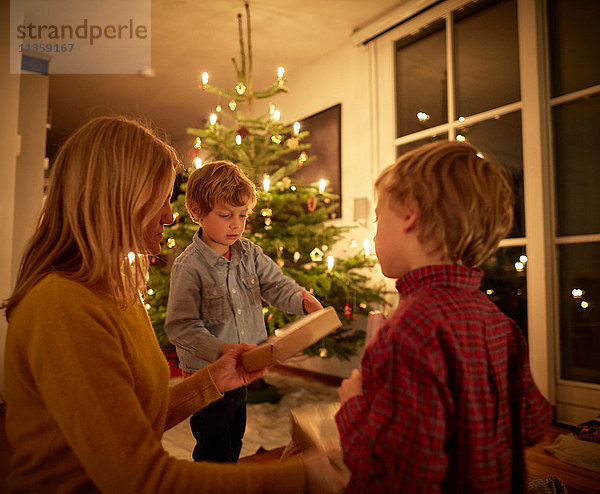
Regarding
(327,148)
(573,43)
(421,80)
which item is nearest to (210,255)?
(573,43)

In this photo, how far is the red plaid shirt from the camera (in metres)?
0.66

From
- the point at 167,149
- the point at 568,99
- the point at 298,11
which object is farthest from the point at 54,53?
the point at 568,99

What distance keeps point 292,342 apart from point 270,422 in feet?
6.14

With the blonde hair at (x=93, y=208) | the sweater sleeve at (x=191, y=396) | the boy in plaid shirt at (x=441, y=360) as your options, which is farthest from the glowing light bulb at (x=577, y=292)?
the blonde hair at (x=93, y=208)

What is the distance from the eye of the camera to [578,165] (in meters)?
2.52

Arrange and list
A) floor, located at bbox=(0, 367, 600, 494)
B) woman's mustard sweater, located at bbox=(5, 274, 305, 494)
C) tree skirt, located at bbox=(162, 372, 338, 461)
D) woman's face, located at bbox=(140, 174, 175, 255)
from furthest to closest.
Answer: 1. tree skirt, located at bbox=(162, 372, 338, 461)
2. floor, located at bbox=(0, 367, 600, 494)
3. woman's face, located at bbox=(140, 174, 175, 255)
4. woman's mustard sweater, located at bbox=(5, 274, 305, 494)

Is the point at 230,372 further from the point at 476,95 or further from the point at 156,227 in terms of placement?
the point at 476,95

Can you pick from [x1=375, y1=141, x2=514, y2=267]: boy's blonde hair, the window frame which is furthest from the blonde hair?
the window frame

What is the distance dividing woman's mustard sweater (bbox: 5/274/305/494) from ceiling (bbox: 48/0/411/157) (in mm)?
2501

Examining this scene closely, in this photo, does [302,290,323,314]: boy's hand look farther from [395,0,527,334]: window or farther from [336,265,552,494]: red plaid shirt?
[395,0,527,334]: window

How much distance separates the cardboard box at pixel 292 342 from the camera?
3.24ft

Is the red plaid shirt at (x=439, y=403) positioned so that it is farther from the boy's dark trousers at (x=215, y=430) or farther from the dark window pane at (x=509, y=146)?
the dark window pane at (x=509, y=146)

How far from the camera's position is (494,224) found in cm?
83

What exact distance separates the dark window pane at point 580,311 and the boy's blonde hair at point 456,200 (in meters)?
2.04
